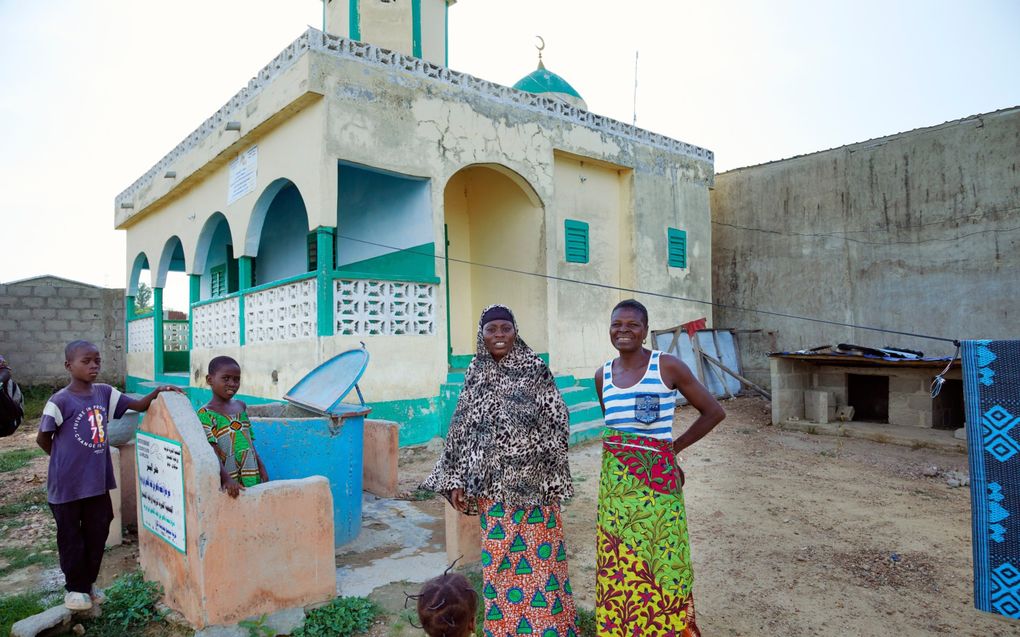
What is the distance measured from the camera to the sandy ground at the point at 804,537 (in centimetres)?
332

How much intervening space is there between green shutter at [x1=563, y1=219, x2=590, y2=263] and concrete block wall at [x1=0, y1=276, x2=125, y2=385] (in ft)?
34.1

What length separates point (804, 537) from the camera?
4535 millimetres

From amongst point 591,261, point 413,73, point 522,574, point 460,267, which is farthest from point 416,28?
point 522,574

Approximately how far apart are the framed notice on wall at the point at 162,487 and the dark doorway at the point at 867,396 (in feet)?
28.7

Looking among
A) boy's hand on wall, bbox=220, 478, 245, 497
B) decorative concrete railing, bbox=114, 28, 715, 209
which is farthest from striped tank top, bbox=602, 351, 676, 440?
decorative concrete railing, bbox=114, 28, 715, 209

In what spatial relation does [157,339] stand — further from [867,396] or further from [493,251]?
[867,396]

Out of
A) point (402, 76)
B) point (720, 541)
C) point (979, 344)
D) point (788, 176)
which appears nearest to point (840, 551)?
point (720, 541)

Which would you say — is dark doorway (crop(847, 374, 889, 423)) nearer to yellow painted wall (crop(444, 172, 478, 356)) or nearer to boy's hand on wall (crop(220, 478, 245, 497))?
yellow painted wall (crop(444, 172, 478, 356))

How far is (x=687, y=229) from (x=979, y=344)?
29.4 ft

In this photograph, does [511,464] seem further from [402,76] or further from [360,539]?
[402,76]

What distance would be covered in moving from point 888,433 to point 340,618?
686 centimetres

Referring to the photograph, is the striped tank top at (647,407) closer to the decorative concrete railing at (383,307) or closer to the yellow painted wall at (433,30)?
the decorative concrete railing at (383,307)

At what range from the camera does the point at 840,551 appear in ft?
13.9

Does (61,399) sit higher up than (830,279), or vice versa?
(830,279)
